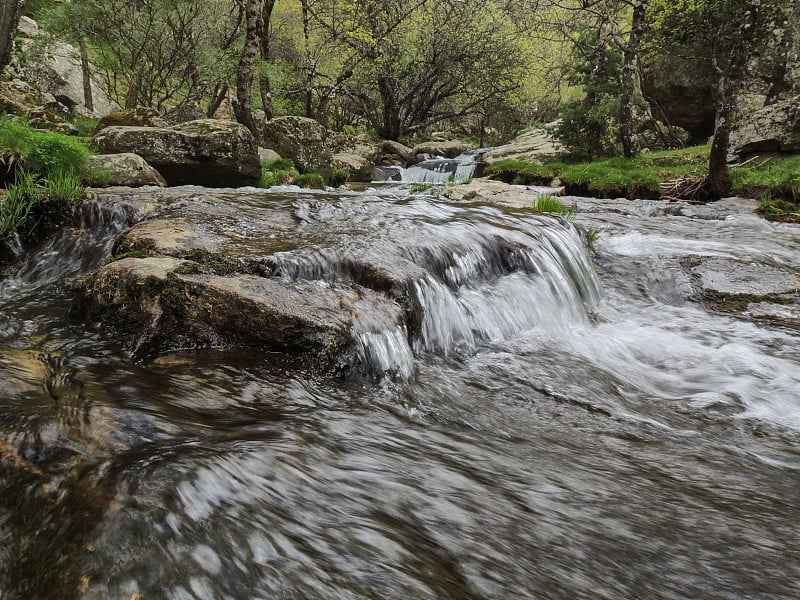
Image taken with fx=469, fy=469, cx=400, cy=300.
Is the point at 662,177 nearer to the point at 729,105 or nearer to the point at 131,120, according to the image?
the point at 729,105

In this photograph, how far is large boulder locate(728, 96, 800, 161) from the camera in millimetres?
12258

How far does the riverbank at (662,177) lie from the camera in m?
9.75

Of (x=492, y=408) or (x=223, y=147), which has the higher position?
(x=223, y=147)

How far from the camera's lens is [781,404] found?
3.19 metres

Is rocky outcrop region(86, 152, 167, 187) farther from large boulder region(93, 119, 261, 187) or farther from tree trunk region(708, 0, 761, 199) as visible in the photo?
tree trunk region(708, 0, 761, 199)

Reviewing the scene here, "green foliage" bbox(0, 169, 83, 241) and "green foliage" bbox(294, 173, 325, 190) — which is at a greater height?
"green foliage" bbox(294, 173, 325, 190)

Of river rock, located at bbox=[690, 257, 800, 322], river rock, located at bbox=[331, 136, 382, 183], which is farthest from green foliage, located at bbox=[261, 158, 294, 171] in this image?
river rock, located at bbox=[690, 257, 800, 322]

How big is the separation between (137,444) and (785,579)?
2250 millimetres

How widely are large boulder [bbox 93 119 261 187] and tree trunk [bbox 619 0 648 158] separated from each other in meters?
11.3

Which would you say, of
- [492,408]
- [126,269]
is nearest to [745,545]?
[492,408]

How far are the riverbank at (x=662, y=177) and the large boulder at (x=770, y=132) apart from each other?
16.9 inches

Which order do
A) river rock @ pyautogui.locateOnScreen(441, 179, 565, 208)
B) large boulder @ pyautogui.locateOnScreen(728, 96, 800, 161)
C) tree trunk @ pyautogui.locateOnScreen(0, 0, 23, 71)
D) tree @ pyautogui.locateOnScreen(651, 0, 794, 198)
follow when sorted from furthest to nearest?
Result: large boulder @ pyautogui.locateOnScreen(728, 96, 800, 161)
tree @ pyautogui.locateOnScreen(651, 0, 794, 198)
river rock @ pyautogui.locateOnScreen(441, 179, 565, 208)
tree trunk @ pyautogui.locateOnScreen(0, 0, 23, 71)

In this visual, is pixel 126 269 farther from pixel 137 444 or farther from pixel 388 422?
pixel 388 422

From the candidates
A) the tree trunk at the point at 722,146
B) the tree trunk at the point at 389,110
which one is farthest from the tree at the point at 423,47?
the tree trunk at the point at 722,146
